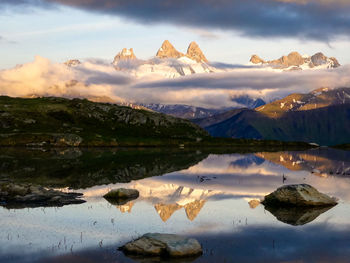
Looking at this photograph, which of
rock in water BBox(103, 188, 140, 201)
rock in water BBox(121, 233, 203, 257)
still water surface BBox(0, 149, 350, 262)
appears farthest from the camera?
rock in water BBox(103, 188, 140, 201)

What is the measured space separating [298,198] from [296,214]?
14.3ft

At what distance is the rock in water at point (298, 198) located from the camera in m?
43.5

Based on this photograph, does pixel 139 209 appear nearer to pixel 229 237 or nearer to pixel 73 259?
pixel 229 237

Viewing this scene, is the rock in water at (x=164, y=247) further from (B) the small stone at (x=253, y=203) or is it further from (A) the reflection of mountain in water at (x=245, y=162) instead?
(A) the reflection of mountain in water at (x=245, y=162)

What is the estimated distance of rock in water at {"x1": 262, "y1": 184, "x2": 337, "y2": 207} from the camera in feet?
143

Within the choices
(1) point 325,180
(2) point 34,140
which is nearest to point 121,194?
(1) point 325,180

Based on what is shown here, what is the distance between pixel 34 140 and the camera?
19362 centimetres

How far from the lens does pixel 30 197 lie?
45531 millimetres

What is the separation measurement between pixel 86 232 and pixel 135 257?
24.6 ft

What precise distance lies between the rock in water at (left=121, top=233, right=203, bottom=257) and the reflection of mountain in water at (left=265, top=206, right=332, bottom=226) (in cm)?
1227

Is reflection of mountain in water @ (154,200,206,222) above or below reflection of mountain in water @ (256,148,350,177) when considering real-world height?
above

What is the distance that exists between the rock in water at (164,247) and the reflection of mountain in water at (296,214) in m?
12.3

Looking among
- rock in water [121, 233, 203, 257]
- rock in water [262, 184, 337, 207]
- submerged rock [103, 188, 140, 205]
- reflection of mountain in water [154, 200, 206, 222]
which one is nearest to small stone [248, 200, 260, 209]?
rock in water [262, 184, 337, 207]

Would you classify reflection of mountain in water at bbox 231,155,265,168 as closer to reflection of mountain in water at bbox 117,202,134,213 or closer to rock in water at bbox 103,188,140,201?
rock in water at bbox 103,188,140,201
